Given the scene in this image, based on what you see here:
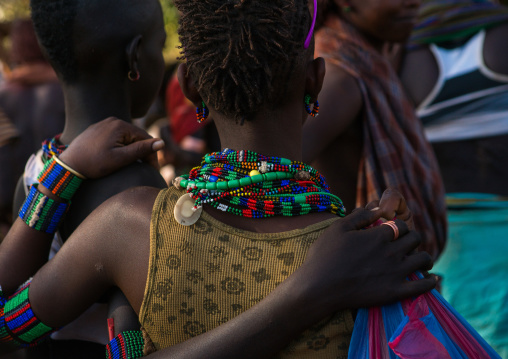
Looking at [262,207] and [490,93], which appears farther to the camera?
[490,93]

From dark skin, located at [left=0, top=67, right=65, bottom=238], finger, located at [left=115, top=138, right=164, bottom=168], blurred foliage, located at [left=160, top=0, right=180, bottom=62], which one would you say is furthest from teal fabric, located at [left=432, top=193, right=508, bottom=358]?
blurred foliage, located at [left=160, top=0, right=180, bottom=62]

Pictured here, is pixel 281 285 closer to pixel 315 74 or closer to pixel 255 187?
pixel 255 187

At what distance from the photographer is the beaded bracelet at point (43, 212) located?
1728mm

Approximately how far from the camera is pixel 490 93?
11.0 feet

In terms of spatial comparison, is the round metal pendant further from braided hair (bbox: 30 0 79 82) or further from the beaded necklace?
braided hair (bbox: 30 0 79 82)

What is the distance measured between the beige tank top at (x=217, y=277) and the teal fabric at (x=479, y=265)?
1810 mm

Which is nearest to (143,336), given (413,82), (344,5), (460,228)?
(344,5)

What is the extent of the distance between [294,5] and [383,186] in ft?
4.67

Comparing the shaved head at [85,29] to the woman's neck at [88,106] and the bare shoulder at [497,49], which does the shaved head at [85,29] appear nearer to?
the woman's neck at [88,106]

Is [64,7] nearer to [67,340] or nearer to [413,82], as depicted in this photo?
[67,340]

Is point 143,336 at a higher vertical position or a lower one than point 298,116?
lower

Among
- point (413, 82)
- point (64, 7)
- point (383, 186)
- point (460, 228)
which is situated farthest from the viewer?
point (413, 82)

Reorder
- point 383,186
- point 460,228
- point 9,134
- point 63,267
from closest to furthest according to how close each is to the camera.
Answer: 1. point 63,267
2. point 383,186
3. point 460,228
4. point 9,134

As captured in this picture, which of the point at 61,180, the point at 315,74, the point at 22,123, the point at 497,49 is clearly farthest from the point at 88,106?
the point at 22,123
